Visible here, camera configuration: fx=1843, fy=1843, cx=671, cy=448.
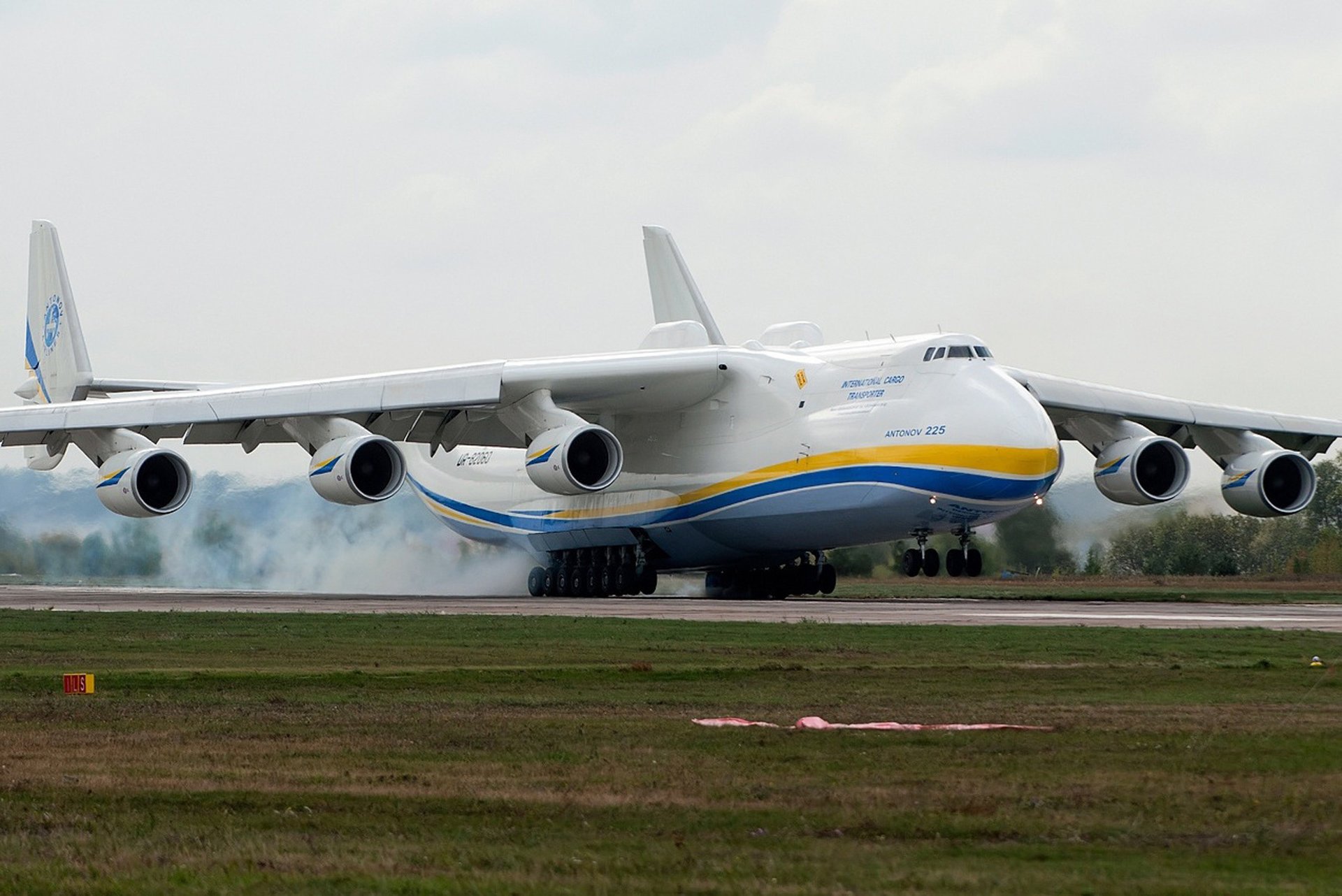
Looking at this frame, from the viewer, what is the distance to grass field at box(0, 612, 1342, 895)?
22.5 ft

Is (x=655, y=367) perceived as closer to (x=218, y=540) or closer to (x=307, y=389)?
(x=307, y=389)

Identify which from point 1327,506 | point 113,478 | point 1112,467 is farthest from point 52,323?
point 1327,506

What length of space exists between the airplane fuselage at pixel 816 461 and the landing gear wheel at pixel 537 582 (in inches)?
20.9

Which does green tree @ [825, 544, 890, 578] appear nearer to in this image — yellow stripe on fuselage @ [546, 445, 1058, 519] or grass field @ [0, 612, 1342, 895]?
yellow stripe on fuselage @ [546, 445, 1058, 519]

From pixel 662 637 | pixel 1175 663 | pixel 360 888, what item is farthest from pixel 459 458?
pixel 360 888

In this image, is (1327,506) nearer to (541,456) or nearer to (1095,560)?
(1095,560)

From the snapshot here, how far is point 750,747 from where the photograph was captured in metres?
10.3

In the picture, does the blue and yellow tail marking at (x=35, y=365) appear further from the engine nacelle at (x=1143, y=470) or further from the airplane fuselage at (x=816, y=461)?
the engine nacelle at (x=1143, y=470)

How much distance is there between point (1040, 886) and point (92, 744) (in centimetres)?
630

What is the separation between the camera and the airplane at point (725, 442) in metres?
31.1

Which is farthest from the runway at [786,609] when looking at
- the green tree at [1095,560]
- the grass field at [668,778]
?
the green tree at [1095,560]

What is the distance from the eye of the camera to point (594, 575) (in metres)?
38.7

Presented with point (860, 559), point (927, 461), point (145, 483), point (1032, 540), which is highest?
point (927, 461)

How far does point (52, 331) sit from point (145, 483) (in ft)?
32.9
